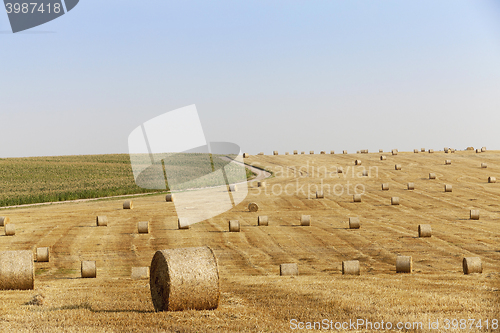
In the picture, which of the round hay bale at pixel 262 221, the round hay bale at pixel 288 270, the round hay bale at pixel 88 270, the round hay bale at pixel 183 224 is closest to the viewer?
the round hay bale at pixel 288 270

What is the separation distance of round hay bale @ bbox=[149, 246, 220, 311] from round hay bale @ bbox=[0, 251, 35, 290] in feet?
18.2

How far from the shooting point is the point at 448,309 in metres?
11.8

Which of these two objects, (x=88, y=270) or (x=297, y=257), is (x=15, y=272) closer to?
(x=88, y=270)

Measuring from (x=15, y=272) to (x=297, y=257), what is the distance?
41.7ft

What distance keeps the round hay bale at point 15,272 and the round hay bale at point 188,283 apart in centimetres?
555

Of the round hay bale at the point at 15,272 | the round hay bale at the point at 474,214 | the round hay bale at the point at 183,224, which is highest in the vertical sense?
the round hay bale at the point at 15,272

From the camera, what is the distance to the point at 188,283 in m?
11.8

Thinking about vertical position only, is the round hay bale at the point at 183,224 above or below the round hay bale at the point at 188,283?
below

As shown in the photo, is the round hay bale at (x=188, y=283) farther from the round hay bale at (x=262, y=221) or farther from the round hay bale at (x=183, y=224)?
the round hay bale at (x=262, y=221)

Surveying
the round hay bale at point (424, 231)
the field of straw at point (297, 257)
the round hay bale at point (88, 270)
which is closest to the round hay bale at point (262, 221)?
the field of straw at point (297, 257)

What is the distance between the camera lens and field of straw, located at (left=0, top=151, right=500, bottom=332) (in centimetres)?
1117

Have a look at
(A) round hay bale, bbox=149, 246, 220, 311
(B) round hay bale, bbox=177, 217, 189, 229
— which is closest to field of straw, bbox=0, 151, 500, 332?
(A) round hay bale, bbox=149, 246, 220, 311

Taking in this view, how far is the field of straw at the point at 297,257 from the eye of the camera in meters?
11.2

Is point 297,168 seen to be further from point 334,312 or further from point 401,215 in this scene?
point 334,312
